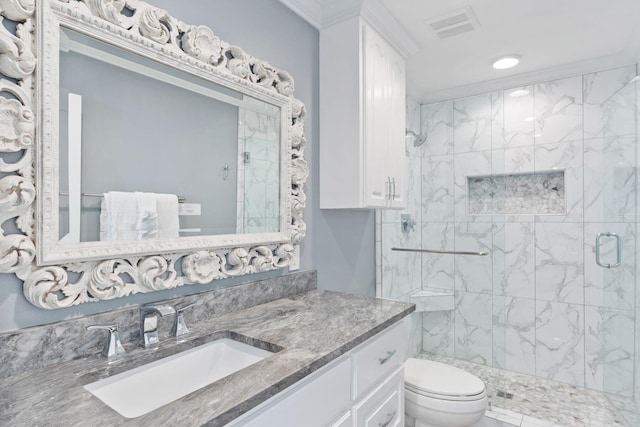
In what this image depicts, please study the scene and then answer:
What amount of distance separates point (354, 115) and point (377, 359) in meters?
1.13

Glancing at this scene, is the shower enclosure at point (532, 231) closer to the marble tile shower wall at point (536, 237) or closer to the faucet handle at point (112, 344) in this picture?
the marble tile shower wall at point (536, 237)

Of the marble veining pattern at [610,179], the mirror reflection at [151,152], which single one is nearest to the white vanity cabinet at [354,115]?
the mirror reflection at [151,152]

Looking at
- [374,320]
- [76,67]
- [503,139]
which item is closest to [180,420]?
[374,320]

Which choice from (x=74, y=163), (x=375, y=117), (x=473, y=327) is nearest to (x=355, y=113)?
(x=375, y=117)

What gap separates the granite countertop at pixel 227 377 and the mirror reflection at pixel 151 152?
13.1 inches

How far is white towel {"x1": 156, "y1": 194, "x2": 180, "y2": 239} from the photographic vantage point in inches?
46.0

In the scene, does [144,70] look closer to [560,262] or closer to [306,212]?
[306,212]

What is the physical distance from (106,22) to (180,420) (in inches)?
42.0

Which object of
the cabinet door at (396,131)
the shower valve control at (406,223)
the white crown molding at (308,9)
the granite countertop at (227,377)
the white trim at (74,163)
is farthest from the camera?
→ the shower valve control at (406,223)

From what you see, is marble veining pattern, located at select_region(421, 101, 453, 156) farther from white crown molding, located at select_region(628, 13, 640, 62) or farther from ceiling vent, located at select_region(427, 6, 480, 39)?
white crown molding, located at select_region(628, 13, 640, 62)

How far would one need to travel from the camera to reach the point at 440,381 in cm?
198

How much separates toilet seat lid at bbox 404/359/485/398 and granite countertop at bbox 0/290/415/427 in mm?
723

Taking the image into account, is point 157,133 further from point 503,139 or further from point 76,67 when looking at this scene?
point 503,139

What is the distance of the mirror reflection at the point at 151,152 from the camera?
3.21 feet
